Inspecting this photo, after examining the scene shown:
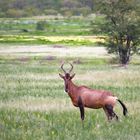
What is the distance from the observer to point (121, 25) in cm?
5238

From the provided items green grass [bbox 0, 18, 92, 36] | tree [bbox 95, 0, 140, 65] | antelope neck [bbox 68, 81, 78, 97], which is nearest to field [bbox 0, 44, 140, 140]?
antelope neck [bbox 68, 81, 78, 97]

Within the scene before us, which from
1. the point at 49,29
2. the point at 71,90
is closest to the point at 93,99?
the point at 71,90

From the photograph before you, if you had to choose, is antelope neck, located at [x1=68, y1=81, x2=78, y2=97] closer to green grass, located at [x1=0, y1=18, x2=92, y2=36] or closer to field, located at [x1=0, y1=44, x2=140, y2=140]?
field, located at [x1=0, y1=44, x2=140, y2=140]

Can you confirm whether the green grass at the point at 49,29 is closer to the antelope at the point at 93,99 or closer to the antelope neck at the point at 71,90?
the antelope neck at the point at 71,90

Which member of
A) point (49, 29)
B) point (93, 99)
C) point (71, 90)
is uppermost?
point (49, 29)

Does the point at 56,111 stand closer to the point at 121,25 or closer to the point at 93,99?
the point at 93,99

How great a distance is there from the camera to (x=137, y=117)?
650 inches

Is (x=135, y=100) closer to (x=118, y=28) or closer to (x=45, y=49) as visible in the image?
(x=118, y=28)

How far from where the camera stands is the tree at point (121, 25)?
5256 centimetres

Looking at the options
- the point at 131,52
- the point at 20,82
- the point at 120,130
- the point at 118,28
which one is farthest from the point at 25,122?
the point at 131,52

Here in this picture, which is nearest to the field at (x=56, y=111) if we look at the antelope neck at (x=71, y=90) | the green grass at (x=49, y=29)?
the antelope neck at (x=71, y=90)

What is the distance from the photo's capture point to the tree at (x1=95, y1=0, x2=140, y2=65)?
52562 millimetres

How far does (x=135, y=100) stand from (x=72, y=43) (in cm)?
6192

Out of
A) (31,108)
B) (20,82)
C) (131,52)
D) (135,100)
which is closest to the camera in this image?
(31,108)
